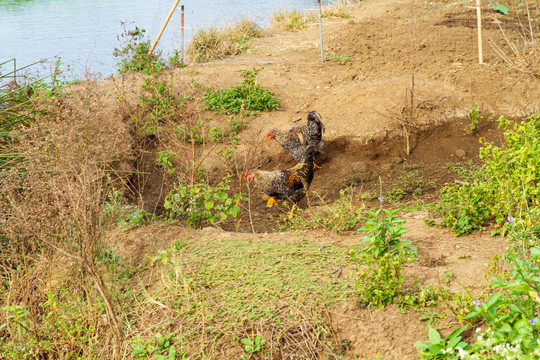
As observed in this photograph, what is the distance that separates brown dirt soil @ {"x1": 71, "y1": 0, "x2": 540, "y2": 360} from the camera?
2.95 metres

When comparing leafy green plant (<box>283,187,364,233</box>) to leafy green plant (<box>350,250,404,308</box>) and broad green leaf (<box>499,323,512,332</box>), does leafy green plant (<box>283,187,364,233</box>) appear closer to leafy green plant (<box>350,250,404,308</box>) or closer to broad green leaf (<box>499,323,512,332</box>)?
leafy green plant (<box>350,250,404,308</box>)

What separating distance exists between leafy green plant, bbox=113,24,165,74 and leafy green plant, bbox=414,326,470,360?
6492mm

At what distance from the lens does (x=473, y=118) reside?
6391 mm

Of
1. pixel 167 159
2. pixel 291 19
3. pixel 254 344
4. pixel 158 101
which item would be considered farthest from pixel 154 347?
pixel 291 19

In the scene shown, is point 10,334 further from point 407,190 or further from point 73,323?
point 407,190

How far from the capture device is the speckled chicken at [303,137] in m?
5.89

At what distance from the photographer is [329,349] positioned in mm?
2615

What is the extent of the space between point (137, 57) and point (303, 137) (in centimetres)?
369

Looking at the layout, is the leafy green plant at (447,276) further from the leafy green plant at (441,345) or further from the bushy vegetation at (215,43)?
the bushy vegetation at (215,43)

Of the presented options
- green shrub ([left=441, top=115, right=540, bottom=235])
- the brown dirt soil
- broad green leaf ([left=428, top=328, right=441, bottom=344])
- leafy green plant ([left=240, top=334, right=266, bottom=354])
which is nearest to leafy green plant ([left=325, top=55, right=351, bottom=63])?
the brown dirt soil

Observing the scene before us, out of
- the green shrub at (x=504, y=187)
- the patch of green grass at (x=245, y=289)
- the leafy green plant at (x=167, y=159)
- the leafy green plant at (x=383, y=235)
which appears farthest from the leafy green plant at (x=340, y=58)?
the leafy green plant at (x=383, y=235)

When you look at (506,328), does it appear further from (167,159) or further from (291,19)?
(291,19)

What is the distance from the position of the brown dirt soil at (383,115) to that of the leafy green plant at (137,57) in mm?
424

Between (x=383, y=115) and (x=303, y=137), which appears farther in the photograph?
(x=383, y=115)
